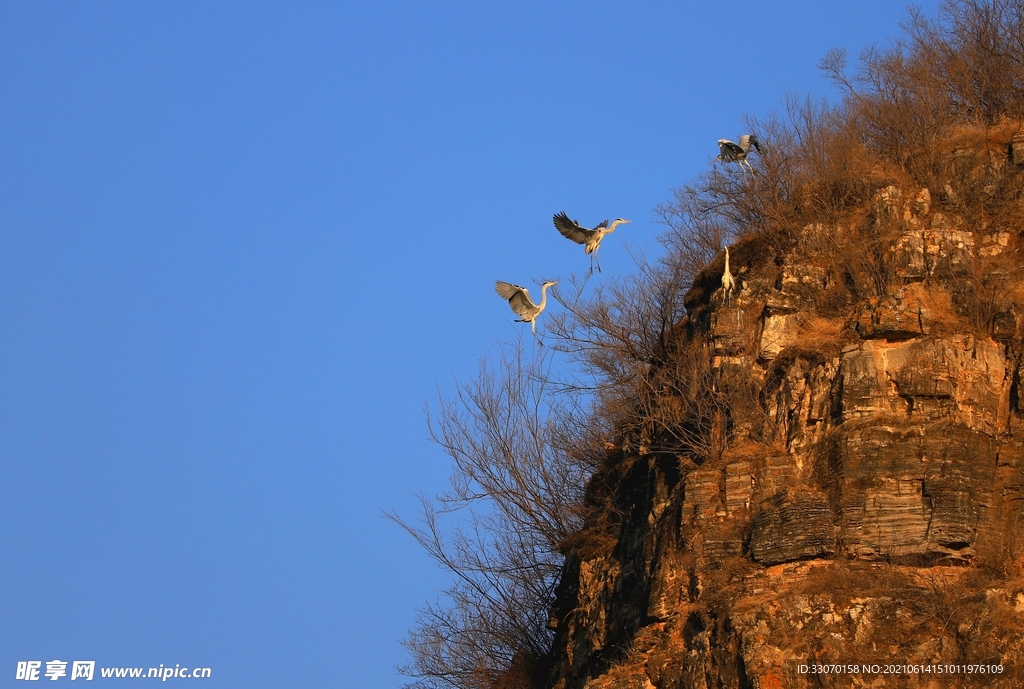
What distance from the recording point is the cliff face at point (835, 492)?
16250 millimetres

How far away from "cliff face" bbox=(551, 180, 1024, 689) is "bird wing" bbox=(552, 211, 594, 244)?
2.54 meters

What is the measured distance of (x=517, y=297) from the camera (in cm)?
2292

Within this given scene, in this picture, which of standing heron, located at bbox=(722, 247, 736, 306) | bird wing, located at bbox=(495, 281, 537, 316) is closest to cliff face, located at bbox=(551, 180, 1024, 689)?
standing heron, located at bbox=(722, 247, 736, 306)

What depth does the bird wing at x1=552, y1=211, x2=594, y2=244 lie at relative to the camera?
74.6ft

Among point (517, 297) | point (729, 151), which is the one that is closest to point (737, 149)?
point (729, 151)

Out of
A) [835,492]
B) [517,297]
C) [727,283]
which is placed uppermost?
[517,297]

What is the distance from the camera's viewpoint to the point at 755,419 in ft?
62.1

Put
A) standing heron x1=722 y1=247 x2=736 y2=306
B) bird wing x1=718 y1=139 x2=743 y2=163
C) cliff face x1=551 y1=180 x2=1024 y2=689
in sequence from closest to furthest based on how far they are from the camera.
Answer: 1. cliff face x1=551 y1=180 x2=1024 y2=689
2. standing heron x1=722 y1=247 x2=736 y2=306
3. bird wing x1=718 y1=139 x2=743 y2=163

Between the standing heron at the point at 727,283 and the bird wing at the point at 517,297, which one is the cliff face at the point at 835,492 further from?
the bird wing at the point at 517,297

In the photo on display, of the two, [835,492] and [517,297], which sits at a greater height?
[517,297]

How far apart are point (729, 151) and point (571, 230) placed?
2.78m

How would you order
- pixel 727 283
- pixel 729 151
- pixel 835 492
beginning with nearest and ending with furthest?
pixel 835 492 → pixel 727 283 → pixel 729 151

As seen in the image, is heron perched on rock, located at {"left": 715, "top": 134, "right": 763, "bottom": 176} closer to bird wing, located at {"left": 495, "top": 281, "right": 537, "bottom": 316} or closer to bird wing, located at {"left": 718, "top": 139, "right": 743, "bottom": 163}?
bird wing, located at {"left": 718, "top": 139, "right": 743, "bottom": 163}

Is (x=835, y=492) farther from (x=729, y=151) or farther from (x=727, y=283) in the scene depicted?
(x=729, y=151)
